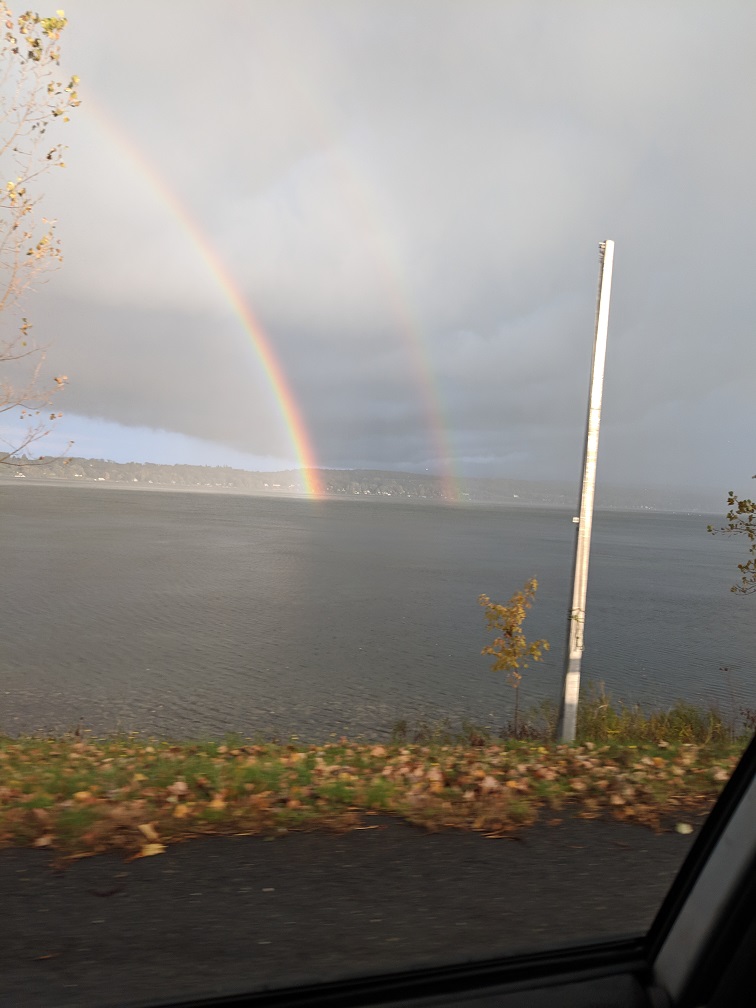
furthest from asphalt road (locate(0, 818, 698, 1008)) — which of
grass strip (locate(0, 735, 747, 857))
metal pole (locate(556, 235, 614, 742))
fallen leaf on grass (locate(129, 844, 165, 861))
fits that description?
metal pole (locate(556, 235, 614, 742))

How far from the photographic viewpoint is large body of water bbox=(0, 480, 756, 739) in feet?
81.1

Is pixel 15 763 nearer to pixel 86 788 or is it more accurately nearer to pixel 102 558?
pixel 86 788

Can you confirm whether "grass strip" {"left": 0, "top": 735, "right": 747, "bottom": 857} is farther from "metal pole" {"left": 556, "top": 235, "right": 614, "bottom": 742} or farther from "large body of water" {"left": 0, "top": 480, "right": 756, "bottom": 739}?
"large body of water" {"left": 0, "top": 480, "right": 756, "bottom": 739}

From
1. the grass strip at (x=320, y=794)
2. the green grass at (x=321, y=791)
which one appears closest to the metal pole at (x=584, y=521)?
the green grass at (x=321, y=791)

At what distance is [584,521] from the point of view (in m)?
17.1

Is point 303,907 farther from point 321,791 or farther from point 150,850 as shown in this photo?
point 321,791

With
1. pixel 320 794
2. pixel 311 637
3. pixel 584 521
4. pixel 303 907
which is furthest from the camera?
pixel 311 637

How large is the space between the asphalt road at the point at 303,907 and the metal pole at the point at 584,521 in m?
12.0

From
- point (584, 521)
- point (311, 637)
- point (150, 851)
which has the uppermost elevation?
point (584, 521)

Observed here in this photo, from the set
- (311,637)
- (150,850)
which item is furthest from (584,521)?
(311,637)

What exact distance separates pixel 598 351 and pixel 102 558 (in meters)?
61.4

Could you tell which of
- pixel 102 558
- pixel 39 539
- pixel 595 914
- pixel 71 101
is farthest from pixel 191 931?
pixel 39 539

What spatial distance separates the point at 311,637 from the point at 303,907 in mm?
35326

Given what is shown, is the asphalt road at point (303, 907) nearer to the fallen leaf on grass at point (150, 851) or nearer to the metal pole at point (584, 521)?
the fallen leaf on grass at point (150, 851)
